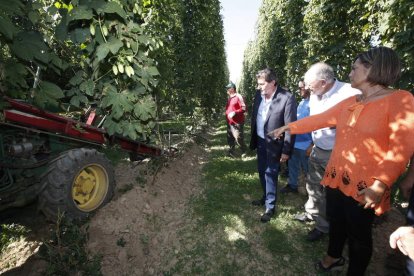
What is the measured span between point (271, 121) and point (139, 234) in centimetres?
256

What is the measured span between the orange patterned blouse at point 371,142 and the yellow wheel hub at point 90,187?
3.05 m

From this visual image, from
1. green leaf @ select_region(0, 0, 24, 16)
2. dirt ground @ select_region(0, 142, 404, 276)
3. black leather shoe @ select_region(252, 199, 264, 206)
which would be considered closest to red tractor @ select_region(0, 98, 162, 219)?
dirt ground @ select_region(0, 142, 404, 276)

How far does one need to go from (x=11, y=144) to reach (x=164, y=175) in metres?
3.12

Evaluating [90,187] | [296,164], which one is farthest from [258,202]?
[90,187]

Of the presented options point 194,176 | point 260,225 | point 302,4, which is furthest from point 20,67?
point 302,4

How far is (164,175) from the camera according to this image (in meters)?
5.97

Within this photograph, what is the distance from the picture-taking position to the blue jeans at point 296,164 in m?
5.35

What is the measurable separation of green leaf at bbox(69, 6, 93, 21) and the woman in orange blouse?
8.39 ft

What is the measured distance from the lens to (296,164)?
5.62 m

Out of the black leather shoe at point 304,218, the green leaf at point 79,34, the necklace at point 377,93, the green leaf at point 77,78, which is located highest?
the green leaf at point 79,34

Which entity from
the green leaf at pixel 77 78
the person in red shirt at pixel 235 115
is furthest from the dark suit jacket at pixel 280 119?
the person in red shirt at pixel 235 115

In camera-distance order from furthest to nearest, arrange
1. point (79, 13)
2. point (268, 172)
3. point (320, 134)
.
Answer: point (268, 172)
point (320, 134)
point (79, 13)

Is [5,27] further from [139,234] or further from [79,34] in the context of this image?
[139,234]

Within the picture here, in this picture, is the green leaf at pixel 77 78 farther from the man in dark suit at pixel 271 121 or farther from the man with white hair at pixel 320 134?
the man with white hair at pixel 320 134
